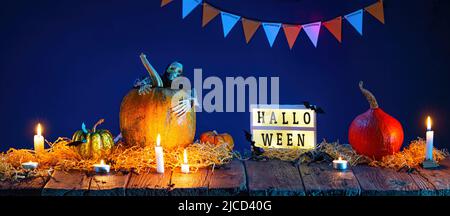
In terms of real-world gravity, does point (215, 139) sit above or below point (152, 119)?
below

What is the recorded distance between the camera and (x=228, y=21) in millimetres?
4109

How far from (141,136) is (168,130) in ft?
0.42

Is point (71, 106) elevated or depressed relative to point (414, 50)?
depressed

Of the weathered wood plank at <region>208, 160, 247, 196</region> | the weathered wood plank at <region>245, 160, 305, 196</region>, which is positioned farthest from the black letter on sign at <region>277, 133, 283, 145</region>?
the weathered wood plank at <region>208, 160, 247, 196</region>

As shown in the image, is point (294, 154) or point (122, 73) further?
point (122, 73)

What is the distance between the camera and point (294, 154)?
3.06 meters

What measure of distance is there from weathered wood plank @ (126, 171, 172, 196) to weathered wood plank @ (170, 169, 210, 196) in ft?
0.10

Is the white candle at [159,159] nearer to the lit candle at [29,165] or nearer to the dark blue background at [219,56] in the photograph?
the lit candle at [29,165]

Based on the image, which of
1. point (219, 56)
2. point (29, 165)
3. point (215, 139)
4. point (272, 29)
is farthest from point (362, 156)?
point (219, 56)

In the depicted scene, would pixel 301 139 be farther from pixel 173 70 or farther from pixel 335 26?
pixel 335 26

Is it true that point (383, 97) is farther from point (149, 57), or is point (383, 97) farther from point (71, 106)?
point (71, 106)

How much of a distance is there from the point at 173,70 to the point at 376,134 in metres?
0.99

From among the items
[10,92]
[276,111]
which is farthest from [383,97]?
[10,92]

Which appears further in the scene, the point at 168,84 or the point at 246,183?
the point at 168,84
